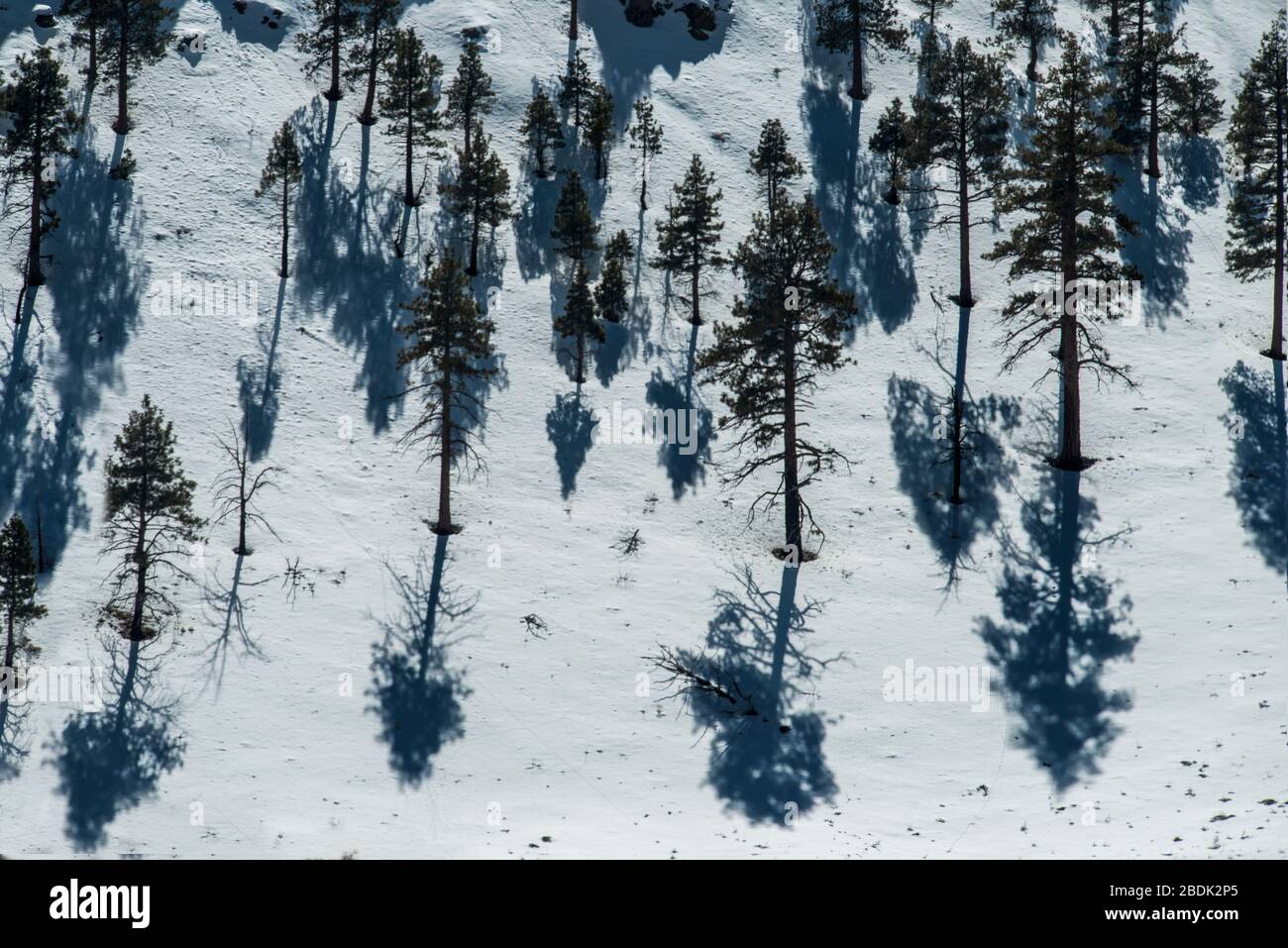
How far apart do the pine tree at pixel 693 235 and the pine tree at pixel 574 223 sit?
2662mm

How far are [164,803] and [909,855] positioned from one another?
1652 centimetres

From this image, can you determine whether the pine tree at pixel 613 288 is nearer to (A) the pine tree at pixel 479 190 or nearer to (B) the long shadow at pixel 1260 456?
(A) the pine tree at pixel 479 190

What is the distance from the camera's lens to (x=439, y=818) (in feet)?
96.0

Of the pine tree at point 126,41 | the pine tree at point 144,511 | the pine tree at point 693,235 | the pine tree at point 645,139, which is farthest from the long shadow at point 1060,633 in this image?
the pine tree at point 126,41

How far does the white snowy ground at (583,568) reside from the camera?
29125 mm

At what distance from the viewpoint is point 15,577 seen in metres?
32.0

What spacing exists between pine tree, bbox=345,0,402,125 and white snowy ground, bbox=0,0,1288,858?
1149 millimetres

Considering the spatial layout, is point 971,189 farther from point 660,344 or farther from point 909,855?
point 909,855

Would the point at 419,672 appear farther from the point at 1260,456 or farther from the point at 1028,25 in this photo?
the point at 1028,25

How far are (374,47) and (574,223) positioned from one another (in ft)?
47.3

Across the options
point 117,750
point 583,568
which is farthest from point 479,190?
point 117,750

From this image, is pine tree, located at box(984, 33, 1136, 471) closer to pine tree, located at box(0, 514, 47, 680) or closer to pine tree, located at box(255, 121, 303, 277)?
pine tree, located at box(255, 121, 303, 277)
